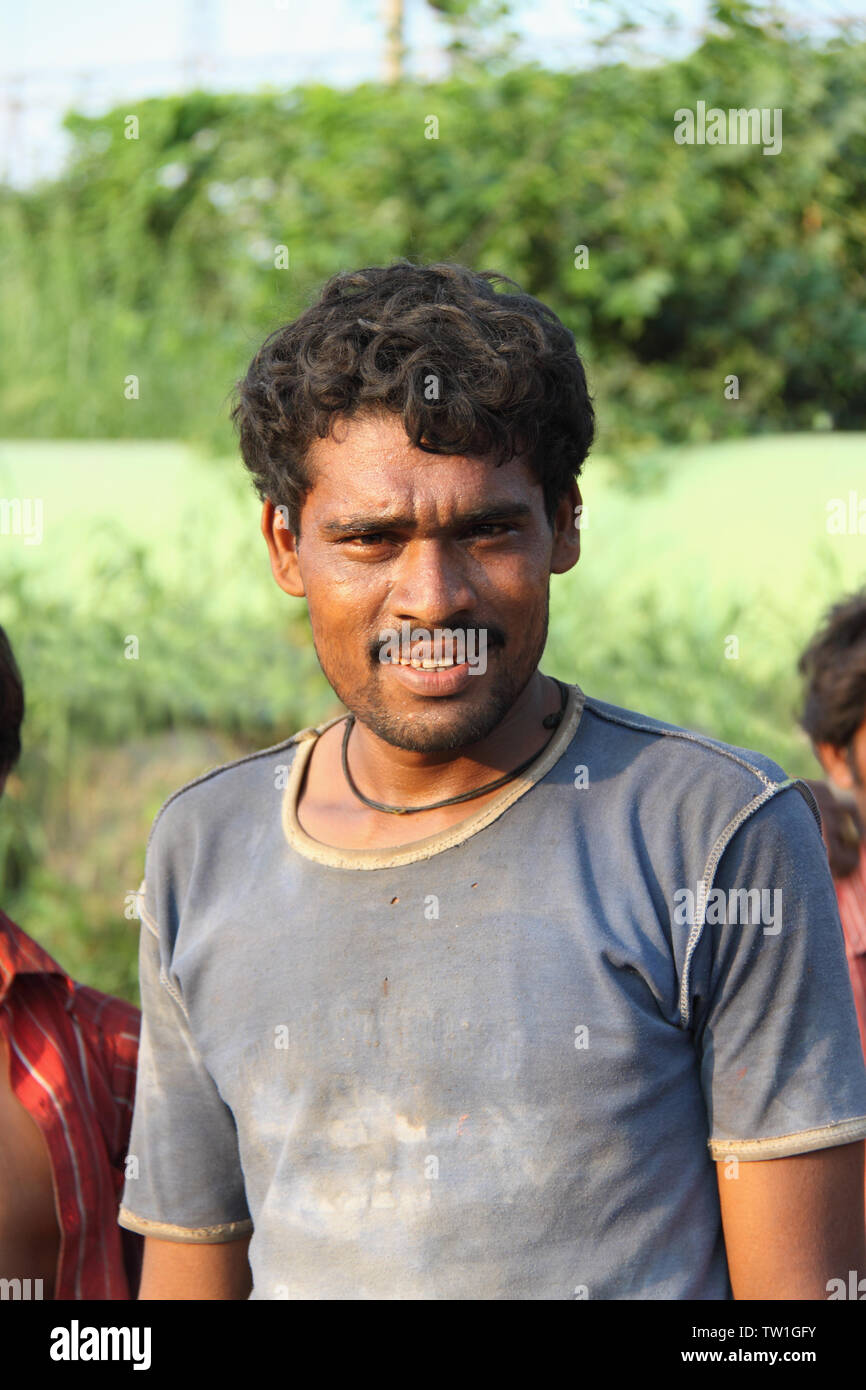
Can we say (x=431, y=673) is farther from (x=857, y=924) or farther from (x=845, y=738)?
(x=845, y=738)

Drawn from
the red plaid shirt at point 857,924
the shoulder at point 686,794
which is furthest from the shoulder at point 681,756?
the red plaid shirt at point 857,924

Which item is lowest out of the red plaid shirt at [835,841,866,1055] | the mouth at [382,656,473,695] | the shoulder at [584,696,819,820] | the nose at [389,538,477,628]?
the red plaid shirt at [835,841,866,1055]

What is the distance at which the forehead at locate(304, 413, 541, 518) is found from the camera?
163 centimetres

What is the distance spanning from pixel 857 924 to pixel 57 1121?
137 centimetres

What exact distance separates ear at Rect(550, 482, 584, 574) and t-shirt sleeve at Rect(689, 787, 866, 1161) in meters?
0.41

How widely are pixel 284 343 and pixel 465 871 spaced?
673 millimetres

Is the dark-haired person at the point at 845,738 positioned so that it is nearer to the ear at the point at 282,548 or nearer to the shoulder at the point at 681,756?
the shoulder at the point at 681,756

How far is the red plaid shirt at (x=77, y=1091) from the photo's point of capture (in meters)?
2.10

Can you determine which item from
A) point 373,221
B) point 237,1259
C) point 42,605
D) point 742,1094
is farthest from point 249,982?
point 373,221

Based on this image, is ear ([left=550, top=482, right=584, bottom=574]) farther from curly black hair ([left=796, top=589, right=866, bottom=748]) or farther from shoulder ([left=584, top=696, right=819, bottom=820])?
curly black hair ([left=796, top=589, right=866, bottom=748])

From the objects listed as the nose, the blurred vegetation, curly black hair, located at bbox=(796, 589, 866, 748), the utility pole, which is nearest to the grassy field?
the blurred vegetation

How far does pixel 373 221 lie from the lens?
583cm

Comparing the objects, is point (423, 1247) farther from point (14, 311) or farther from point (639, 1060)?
point (14, 311)

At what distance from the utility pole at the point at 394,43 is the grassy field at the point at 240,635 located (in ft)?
6.69
